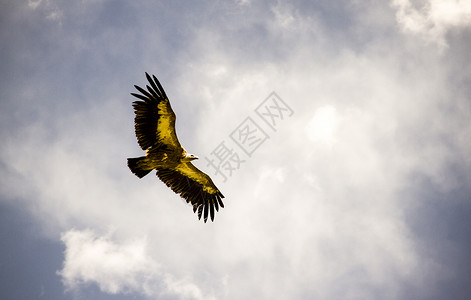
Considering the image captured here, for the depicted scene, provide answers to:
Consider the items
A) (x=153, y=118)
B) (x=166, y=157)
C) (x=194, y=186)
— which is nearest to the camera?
(x=153, y=118)

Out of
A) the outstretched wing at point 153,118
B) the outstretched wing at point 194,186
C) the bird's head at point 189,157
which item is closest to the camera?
the outstretched wing at point 153,118

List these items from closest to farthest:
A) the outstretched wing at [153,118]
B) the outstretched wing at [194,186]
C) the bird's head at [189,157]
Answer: the outstretched wing at [153,118] → the bird's head at [189,157] → the outstretched wing at [194,186]

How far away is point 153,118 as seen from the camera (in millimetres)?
10383

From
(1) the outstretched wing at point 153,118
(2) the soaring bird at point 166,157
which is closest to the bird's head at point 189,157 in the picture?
(2) the soaring bird at point 166,157

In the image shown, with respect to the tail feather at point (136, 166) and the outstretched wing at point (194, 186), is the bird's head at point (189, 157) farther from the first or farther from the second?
the tail feather at point (136, 166)

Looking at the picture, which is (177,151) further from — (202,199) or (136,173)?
(202,199)

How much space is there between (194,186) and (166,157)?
2186 millimetres

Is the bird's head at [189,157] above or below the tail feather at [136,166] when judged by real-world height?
below

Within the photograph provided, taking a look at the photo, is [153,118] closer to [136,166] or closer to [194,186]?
[136,166]

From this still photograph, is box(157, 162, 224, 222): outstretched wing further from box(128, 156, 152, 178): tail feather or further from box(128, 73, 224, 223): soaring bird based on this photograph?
box(128, 156, 152, 178): tail feather

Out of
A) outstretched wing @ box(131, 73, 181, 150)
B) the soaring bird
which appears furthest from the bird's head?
outstretched wing @ box(131, 73, 181, 150)

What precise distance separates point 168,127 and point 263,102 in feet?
17.9

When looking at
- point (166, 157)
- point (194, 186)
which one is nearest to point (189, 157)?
point (166, 157)

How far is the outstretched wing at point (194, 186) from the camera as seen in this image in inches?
484
